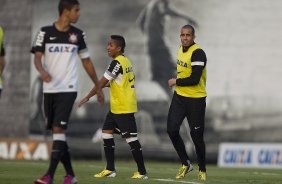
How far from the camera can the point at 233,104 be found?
82.6 ft

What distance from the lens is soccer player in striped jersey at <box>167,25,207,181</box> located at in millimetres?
13664

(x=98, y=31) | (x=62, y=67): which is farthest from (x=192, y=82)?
(x=98, y=31)

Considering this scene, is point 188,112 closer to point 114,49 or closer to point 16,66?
point 114,49

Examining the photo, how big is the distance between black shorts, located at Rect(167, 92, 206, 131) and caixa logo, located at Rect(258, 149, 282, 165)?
34.3 feet

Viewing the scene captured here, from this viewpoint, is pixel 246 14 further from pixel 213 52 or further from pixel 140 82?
pixel 140 82

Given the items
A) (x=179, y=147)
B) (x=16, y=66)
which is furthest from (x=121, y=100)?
(x=16, y=66)

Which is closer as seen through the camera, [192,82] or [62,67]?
[62,67]

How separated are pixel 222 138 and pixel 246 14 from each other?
342 centimetres

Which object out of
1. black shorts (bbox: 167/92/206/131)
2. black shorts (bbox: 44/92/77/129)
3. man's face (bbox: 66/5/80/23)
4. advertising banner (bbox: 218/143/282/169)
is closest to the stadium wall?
advertising banner (bbox: 218/143/282/169)

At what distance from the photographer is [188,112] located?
13.9 meters

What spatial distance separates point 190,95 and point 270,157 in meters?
10.9

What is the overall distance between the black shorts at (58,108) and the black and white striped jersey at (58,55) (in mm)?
67

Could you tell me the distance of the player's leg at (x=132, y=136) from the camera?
1373cm

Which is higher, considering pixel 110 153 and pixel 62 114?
pixel 62 114
